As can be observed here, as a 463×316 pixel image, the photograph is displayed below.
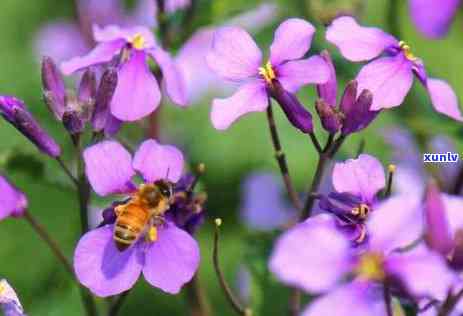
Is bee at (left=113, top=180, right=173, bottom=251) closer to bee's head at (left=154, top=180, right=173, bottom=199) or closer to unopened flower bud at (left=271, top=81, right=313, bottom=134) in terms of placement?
bee's head at (left=154, top=180, right=173, bottom=199)

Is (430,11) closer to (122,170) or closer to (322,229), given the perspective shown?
(122,170)

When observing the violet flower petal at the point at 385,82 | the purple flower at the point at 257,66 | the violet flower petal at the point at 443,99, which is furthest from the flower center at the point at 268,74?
the violet flower petal at the point at 443,99

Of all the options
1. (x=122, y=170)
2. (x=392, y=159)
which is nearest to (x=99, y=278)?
(x=122, y=170)

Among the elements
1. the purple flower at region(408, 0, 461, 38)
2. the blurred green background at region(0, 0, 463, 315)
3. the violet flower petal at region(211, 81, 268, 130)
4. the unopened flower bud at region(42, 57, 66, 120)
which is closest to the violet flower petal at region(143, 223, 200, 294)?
the violet flower petal at region(211, 81, 268, 130)

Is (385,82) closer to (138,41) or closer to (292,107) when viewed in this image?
(292,107)

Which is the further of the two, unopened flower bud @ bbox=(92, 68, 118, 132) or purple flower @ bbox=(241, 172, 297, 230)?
purple flower @ bbox=(241, 172, 297, 230)

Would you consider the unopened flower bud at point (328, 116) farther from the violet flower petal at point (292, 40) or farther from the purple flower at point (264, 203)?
the purple flower at point (264, 203)

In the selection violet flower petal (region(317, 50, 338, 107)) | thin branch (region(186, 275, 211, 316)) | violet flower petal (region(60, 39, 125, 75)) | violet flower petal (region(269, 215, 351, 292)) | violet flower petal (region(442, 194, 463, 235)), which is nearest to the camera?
violet flower petal (region(269, 215, 351, 292))
